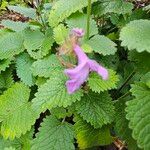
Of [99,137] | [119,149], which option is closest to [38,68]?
[99,137]

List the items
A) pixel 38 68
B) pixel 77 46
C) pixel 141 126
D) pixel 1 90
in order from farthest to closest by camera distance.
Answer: pixel 1 90
pixel 38 68
pixel 141 126
pixel 77 46

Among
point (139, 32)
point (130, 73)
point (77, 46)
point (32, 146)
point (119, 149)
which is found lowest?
point (119, 149)

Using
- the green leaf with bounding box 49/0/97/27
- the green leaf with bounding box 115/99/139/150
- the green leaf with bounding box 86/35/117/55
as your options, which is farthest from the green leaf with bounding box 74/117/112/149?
the green leaf with bounding box 49/0/97/27

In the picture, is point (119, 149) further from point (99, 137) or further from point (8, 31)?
point (8, 31)

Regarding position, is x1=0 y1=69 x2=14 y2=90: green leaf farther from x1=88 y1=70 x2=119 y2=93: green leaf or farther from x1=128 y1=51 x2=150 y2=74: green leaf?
x1=128 y1=51 x2=150 y2=74: green leaf

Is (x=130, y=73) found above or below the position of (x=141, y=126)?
below

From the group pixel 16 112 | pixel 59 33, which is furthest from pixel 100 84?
pixel 16 112

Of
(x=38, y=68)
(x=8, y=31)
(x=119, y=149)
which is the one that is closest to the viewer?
(x=38, y=68)
